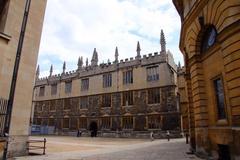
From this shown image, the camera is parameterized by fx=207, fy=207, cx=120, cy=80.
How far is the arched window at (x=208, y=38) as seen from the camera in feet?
33.1

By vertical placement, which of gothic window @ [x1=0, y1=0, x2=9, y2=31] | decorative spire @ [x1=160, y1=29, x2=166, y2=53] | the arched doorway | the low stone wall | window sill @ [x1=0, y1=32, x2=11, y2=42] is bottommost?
the low stone wall

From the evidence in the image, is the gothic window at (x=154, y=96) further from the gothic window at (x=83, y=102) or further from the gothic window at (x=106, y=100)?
the gothic window at (x=83, y=102)

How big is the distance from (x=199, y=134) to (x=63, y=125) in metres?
33.6

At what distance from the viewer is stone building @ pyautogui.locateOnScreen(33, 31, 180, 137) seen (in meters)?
30.3

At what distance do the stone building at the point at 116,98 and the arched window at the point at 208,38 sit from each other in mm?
19028

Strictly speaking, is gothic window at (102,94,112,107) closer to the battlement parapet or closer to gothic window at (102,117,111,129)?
gothic window at (102,117,111,129)

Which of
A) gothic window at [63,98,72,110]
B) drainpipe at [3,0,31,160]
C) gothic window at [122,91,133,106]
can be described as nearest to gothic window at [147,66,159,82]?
gothic window at [122,91,133,106]

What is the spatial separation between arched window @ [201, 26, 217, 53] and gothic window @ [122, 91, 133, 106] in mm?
22746

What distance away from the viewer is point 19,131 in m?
11.2

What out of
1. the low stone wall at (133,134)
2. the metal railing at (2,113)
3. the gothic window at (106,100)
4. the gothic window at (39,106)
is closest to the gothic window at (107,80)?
the gothic window at (106,100)

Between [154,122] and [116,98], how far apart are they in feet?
25.7

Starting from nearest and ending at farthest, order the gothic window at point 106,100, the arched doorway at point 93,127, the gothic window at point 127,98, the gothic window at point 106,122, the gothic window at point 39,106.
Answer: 1. the gothic window at point 127,98
2. the gothic window at point 106,122
3. the gothic window at point 106,100
4. the arched doorway at point 93,127
5. the gothic window at point 39,106

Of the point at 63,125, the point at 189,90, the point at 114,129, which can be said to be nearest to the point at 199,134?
the point at 189,90

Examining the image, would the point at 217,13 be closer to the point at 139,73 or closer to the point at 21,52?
the point at 21,52
